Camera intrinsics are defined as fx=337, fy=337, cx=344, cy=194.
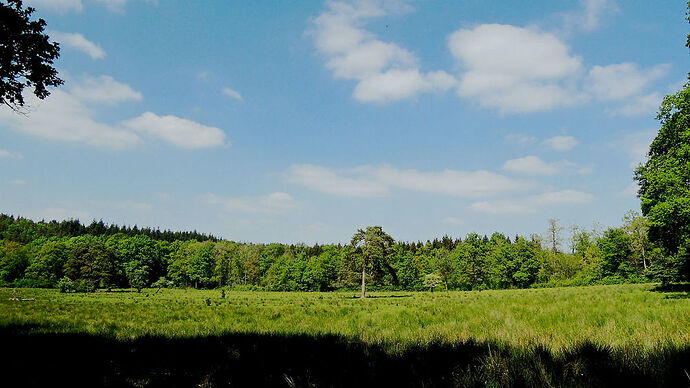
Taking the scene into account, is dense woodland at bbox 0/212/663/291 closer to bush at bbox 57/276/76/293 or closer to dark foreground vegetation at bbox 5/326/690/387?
bush at bbox 57/276/76/293

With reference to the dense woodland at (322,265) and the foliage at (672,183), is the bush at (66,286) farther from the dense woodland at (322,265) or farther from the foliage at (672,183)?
the foliage at (672,183)

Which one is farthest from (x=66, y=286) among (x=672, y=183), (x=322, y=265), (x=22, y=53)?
(x=672, y=183)

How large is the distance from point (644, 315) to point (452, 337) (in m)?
7.37

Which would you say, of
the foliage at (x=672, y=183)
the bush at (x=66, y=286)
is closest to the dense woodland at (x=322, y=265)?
the bush at (x=66, y=286)

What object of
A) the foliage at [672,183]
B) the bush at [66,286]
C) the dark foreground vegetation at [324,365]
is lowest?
the bush at [66,286]

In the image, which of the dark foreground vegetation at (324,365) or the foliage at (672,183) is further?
the foliage at (672,183)

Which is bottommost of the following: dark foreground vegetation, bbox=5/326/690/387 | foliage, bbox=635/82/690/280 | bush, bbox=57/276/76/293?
bush, bbox=57/276/76/293

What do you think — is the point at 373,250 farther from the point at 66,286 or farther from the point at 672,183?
the point at 66,286

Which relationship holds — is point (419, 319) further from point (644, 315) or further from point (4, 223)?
point (4, 223)

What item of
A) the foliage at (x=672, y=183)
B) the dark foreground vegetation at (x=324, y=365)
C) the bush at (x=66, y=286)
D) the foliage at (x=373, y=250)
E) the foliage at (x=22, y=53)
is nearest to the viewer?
the dark foreground vegetation at (x=324, y=365)

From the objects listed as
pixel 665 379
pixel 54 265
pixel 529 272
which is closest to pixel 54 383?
pixel 665 379

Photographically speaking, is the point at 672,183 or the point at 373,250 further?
the point at 373,250

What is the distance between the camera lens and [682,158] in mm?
17594

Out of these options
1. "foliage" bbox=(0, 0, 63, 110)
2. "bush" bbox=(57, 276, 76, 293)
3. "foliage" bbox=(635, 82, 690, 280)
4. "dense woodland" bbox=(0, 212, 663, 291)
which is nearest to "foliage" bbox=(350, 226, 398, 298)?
"dense woodland" bbox=(0, 212, 663, 291)
